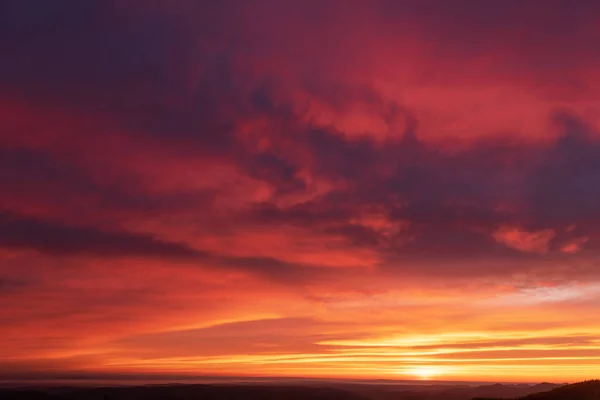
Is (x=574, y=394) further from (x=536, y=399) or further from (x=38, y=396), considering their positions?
(x=38, y=396)

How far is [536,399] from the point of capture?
64.6 meters

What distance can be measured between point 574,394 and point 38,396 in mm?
157863

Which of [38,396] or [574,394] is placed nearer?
[574,394]

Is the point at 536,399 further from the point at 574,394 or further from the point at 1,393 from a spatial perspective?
the point at 1,393

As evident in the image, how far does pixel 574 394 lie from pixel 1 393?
170 metres

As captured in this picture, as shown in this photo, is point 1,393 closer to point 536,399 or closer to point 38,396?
point 38,396

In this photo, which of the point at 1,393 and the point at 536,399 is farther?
the point at 1,393

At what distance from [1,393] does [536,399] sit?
16582 centimetres

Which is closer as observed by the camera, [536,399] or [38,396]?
[536,399]

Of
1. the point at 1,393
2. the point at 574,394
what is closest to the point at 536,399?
the point at 574,394

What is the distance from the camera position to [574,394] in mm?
61438

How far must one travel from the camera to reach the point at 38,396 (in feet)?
568

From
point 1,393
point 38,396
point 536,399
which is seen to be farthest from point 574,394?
point 1,393

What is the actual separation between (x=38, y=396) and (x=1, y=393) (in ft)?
45.9
